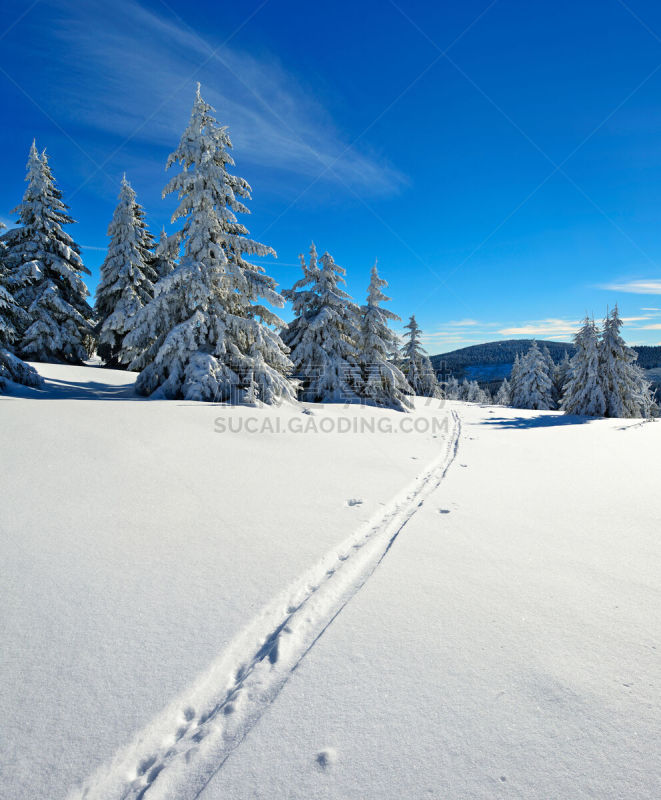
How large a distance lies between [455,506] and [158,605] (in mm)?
4057

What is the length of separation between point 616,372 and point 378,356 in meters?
16.2

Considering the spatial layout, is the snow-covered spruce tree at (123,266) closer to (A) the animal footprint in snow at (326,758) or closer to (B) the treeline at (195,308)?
(B) the treeline at (195,308)

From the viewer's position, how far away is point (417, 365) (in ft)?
124

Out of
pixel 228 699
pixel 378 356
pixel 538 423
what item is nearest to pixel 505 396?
pixel 538 423

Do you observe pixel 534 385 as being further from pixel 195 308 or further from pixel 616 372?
pixel 195 308

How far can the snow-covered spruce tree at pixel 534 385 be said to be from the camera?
114 feet

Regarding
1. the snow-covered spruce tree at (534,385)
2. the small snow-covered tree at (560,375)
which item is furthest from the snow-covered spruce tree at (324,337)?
the small snow-covered tree at (560,375)

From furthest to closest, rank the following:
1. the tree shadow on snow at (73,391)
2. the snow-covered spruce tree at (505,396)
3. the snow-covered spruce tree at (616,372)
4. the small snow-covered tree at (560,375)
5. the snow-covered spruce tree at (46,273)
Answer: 1. the small snow-covered tree at (560,375)
2. the snow-covered spruce tree at (505,396)
3. the snow-covered spruce tree at (616,372)
4. the snow-covered spruce tree at (46,273)
5. the tree shadow on snow at (73,391)

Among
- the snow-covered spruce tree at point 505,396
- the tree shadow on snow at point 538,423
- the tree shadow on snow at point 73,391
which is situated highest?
the snow-covered spruce tree at point 505,396

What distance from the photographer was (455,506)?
5379 millimetres

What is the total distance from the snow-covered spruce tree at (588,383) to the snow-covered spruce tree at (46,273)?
1176 inches

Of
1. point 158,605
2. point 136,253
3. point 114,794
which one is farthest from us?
point 136,253

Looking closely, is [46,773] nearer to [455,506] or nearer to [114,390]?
[455,506]

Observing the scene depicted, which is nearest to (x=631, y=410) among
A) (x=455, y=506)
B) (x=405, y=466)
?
(x=405, y=466)
